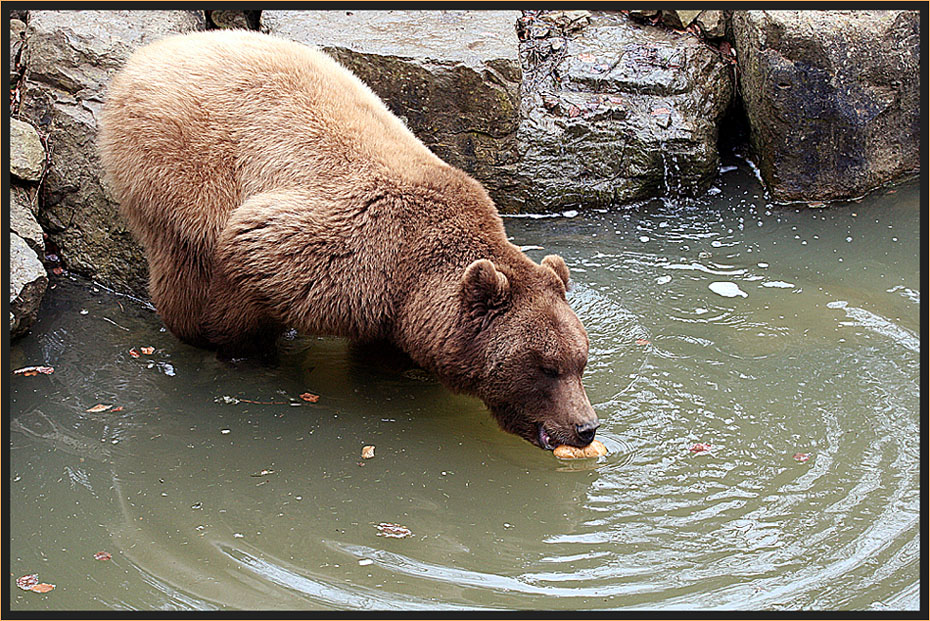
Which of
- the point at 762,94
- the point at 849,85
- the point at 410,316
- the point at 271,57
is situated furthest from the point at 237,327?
the point at 849,85

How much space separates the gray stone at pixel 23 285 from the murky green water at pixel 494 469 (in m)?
0.25

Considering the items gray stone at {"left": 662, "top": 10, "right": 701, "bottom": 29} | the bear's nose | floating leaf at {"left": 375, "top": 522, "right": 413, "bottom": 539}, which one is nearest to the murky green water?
floating leaf at {"left": 375, "top": 522, "right": 413, "bottom": 539}

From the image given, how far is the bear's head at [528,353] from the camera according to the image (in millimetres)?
5496

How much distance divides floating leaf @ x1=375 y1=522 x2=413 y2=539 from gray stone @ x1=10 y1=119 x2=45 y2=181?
4372 millimetres

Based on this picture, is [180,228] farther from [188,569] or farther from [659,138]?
[659,138]

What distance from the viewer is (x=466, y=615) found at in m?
4.30

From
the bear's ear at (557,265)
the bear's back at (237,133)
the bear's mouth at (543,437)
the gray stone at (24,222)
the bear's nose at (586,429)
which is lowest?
the bear's mouth at (543,437)

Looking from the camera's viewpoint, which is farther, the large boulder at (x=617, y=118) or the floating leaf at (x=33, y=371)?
the large boulder at (x=617, y=118)

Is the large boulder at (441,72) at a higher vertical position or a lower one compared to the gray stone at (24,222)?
higher

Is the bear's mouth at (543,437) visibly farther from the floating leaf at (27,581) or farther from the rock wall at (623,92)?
the rock wall at (623,92)

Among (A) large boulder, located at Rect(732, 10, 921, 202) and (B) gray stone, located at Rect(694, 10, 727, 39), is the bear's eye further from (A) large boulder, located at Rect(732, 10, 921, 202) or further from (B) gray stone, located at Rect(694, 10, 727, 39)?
(B) gray stone, located at Rect(694, 10, 727, 39)

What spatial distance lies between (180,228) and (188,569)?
2.48 m

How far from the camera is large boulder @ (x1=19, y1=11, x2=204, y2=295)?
7.48 m

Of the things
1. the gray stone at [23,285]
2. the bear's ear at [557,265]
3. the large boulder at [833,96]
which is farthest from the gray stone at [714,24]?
the gray stone at [23,285]
